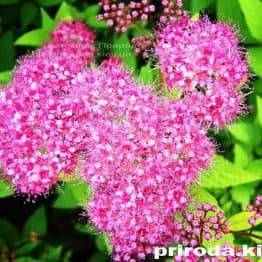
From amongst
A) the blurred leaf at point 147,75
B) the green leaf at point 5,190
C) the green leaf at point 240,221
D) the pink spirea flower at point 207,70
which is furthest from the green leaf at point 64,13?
the green leaf at point 240,221

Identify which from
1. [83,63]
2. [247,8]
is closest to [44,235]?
[83,63]

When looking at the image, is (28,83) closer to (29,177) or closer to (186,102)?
(29,177)

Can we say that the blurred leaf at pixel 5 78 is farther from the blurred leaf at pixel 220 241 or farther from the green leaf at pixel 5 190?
the blurred leaf at pixel 220 241

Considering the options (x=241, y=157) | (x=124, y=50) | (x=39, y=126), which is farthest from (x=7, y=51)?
(x=241, y=157)

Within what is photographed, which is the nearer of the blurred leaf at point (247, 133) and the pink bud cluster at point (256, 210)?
the pink bud cluster at point (256, 210)

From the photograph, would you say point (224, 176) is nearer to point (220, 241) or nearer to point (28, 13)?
point (220, 241)

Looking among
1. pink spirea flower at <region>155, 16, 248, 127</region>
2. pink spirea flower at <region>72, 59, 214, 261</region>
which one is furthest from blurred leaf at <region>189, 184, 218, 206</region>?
pink spirea flower at <region>155, 16, 248, 127</region>

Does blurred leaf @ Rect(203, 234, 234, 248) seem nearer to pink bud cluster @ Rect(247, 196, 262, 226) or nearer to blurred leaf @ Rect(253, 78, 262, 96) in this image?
pink bud cluster @ Rect(247, 196, 262, 226)
